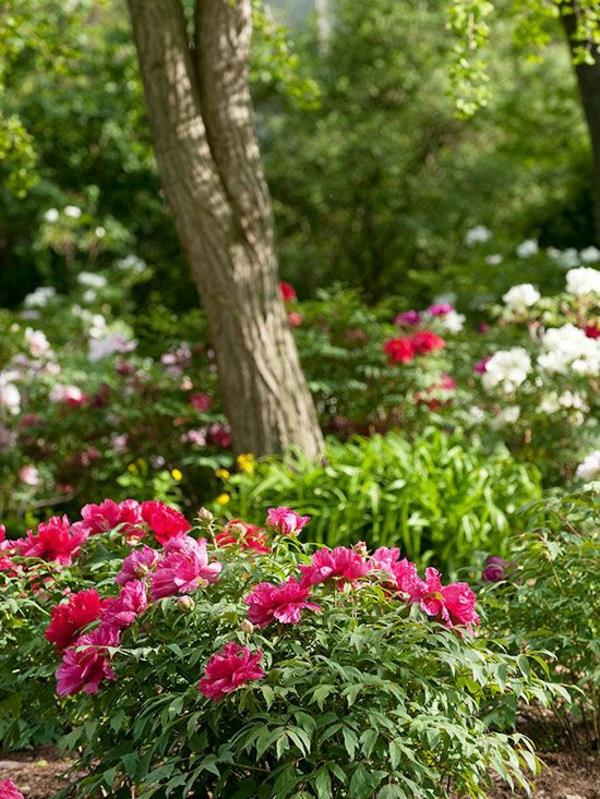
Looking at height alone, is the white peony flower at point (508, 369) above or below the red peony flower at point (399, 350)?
below

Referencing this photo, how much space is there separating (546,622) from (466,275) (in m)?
7.71

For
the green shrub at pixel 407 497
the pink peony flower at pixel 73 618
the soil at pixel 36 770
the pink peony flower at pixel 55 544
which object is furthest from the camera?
the green shrub at pixel 407 497

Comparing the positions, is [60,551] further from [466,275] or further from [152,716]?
[466,275]

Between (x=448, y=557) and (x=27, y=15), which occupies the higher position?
(x=27, y=15)

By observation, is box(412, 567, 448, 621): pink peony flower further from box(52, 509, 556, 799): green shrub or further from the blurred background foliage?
the blurred background foliage

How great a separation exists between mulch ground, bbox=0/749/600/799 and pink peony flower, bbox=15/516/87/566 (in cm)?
57

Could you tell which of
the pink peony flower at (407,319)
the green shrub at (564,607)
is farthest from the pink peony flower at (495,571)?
the pink peony flower at (407,319)

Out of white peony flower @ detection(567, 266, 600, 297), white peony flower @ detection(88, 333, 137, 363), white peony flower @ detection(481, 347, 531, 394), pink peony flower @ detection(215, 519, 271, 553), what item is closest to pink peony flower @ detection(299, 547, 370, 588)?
pink peony flower @ detection(215, 519, 271, 553)

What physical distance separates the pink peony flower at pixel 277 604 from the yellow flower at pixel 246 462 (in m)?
3.17

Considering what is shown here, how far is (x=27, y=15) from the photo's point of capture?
7.38 meters

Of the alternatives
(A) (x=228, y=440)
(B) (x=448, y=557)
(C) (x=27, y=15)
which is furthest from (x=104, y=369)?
(B) (x=448, y=557)

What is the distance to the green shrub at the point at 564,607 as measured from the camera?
345cm

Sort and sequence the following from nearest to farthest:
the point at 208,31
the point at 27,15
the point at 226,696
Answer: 1. the point at 226,696
2. the point at 208,31
3. the point at 27,15

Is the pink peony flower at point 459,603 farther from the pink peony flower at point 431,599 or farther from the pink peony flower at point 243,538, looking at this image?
the pink peony flower at point 243,538
